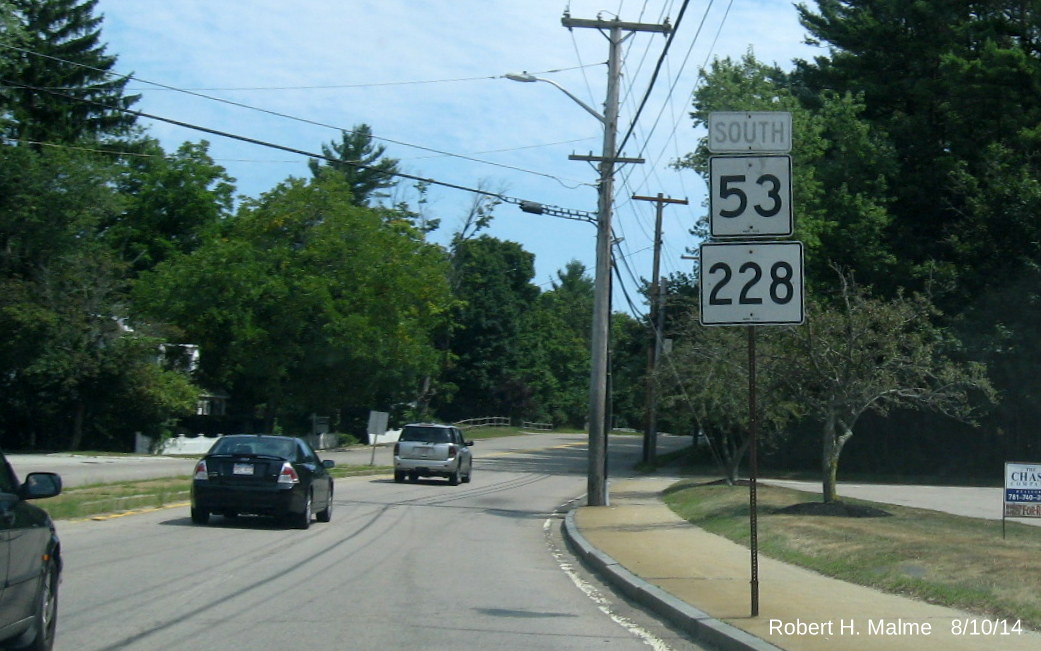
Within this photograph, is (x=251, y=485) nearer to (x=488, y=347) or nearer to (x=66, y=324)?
(x=66, y=324)

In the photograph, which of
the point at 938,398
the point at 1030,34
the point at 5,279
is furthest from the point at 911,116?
the point at 5,279

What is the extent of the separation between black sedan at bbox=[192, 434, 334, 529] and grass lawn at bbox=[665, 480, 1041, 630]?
679cm

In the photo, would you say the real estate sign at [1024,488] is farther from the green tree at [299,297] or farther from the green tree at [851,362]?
the green tree at [299,297]

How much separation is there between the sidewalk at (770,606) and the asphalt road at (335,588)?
35 centimetres

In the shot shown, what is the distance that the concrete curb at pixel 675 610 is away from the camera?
27.7ft

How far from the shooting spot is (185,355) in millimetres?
53000

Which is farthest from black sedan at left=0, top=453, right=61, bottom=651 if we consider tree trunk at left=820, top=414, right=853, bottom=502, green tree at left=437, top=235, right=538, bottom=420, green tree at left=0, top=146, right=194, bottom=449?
green tree at left=437, top=235, right=538, bottom=420

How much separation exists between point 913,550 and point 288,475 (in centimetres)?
919

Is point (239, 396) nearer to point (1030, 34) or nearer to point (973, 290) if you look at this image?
point (973, 290)

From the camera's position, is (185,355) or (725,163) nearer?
(725,163)

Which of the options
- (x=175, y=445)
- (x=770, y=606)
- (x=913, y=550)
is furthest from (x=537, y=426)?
(x=770, y=606)

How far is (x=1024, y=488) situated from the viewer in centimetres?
1580

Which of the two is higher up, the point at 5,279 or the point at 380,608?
the point at 5,279

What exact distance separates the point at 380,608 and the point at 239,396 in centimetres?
5102
